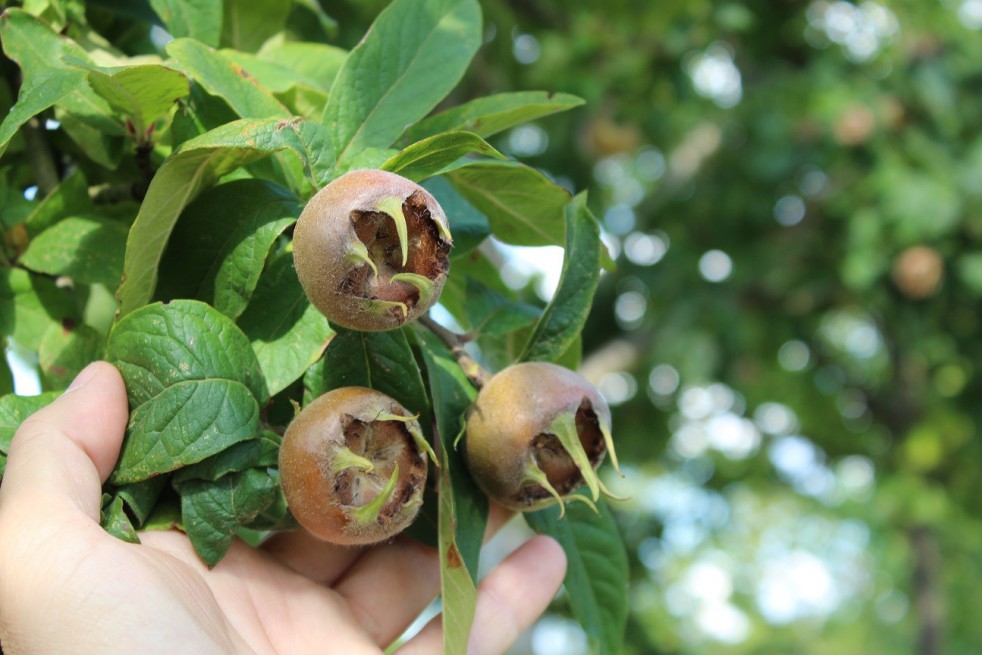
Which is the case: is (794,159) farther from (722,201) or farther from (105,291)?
(105,291)

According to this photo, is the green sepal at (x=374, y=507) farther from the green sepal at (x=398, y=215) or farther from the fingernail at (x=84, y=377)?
the fingernail at (x=84, y=377)

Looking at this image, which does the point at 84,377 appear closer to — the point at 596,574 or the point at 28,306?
the point at 28,306

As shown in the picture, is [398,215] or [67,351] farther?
[67,351]

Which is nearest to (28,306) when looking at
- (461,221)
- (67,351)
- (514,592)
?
(67,351)

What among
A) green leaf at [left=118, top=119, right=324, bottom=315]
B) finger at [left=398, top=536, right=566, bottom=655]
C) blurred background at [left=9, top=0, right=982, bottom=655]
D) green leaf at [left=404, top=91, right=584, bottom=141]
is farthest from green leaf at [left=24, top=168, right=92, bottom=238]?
blurred background at [left=9, top=0, right=982, bottom=655]

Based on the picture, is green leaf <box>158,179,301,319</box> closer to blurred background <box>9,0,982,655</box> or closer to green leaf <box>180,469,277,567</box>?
green leaf <box>180,469,277,567</box>

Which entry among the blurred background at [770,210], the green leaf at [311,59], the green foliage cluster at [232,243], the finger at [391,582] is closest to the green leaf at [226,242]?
the green foliage cluster at [232,243]

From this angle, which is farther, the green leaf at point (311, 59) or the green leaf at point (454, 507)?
the green leaf at point (311, 59)

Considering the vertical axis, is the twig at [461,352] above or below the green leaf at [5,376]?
below
